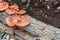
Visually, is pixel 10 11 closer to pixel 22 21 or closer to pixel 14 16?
pixel 14 16

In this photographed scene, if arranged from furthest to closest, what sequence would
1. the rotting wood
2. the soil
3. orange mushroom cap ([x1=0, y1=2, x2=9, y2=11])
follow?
orange mushroom cap ([x1=0, y1=2, x2=9, y2=11]) < the soil < the rotting wood

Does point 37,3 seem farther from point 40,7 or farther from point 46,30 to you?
point 46,30

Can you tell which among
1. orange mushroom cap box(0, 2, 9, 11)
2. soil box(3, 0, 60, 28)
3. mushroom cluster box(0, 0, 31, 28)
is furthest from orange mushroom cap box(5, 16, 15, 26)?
soil box(3, 0, 60, 28)

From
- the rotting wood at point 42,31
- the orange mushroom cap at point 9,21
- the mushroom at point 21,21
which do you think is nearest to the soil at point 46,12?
the rotting wood at point 42,31

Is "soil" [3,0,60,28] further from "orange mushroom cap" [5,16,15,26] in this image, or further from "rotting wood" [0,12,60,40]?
"orange mushroom cap" [5,16,15,26]

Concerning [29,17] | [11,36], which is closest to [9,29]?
[11,36]

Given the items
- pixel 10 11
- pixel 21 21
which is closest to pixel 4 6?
pixel 10 11
